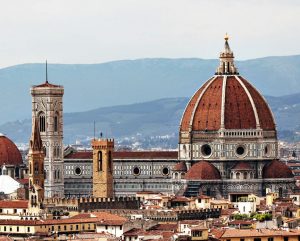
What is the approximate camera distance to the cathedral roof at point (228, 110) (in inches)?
6324

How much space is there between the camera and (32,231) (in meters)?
99.6

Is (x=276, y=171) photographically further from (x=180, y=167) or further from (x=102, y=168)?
(x=102, y=168)

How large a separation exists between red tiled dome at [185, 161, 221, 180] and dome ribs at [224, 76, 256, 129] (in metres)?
4.35

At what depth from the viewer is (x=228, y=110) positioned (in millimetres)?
160875

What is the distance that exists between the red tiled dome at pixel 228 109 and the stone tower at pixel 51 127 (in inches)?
450

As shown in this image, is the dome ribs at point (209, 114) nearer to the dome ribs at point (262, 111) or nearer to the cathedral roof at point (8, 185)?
the dome ribs at point (262, 111)

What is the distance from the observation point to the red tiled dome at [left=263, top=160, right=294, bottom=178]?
6201 inches

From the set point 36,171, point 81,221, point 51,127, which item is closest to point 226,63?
point 51,127

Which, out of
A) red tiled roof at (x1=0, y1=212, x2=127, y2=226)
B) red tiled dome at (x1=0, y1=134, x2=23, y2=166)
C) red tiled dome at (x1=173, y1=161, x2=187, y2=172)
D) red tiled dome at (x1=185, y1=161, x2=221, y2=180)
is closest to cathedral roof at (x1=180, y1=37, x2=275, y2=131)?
red tiled dome at (x1=173, y1=161, x2=187, y2=172)

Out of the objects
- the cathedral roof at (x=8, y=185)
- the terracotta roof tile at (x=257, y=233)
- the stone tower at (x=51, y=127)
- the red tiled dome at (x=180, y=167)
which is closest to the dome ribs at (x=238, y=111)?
the red tiled dome at (x=180, y=167)

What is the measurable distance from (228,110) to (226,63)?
609 centimetres

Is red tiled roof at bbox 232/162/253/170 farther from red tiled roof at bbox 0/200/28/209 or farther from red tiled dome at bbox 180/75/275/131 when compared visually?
red tiled roof at bbox 0/200/28/209

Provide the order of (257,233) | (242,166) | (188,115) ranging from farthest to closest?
(188,115) → (242,166) → (257,233)

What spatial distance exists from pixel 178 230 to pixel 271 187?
59.8 metres
